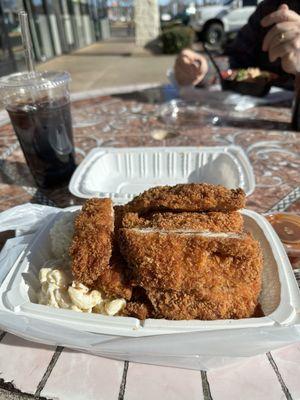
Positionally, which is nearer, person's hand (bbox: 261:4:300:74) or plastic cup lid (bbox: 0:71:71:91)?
plastic cup lid (bbox: 0:71:71:91)

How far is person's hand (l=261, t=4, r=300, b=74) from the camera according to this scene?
2445mm

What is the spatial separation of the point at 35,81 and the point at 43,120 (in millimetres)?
209

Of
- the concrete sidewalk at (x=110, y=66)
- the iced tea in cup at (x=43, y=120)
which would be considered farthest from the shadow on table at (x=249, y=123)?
the concrete sidewalk at (x=110, y=66)

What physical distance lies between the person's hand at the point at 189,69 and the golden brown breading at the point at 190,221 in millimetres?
2815

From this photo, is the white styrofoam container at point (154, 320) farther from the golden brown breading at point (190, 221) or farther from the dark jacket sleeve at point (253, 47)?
the dark jacket sleeve at point (253, 47)

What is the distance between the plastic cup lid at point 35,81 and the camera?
180 cm

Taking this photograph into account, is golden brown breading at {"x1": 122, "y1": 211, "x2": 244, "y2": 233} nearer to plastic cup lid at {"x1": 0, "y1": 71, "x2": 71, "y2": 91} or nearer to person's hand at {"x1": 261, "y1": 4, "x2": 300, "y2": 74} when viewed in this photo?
plastic cup lid at {"x1": 0, "y1": 71, "x2": 71, "y2": 91}

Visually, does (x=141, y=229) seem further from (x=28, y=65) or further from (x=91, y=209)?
(x=28, y=65)


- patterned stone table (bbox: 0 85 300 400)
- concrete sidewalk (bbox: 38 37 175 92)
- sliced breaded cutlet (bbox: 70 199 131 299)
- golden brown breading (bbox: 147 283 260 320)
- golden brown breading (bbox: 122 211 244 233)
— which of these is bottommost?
concrete sidewalk (bbox: 38 37 175 92)

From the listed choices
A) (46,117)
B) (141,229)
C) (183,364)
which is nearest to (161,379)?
(183,364)

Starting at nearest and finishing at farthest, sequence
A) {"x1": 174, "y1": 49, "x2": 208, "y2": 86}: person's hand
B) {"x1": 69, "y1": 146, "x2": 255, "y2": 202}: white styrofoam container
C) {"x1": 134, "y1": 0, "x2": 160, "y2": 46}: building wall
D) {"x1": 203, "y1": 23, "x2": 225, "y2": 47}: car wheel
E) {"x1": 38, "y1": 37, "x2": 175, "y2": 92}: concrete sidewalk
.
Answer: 1. {"x1": 69, "y1": 146, "x2": 255, "y2": 202}: white styrofoam container
2. {"x1": 174, "y1": 49, "x2": 208, "y2": 86}: person's hand
3. {"x1": 38, "y1": 37, "x2": 175, "y2": 92}: concrete sidewalk
4. {"x1": 203, "y1": 23, "x2": 225, "y2": 47}: car wheel
5. {"x1": 134, "y1": 0, "x2": 160, "y2": 46}: building wall

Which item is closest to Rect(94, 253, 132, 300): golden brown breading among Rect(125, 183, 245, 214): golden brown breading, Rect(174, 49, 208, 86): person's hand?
Rect(125, 183, 245, 214): golden brown breading

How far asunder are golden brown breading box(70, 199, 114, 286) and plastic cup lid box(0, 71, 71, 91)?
0.95 m

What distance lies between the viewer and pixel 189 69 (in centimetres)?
363
